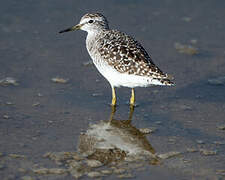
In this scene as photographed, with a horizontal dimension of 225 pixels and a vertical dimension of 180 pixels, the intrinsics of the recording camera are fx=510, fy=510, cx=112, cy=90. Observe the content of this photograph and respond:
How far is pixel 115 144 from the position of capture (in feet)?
19.8

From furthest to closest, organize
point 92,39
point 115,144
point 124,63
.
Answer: point 92,39
point 124,63
point 115,144

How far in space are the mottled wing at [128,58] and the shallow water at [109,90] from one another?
0.68 meters

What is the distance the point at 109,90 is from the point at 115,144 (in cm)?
163

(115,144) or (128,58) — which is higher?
(128,58)

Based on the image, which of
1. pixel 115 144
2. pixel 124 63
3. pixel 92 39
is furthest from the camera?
pixel 92 39

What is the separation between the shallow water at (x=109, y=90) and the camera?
18.9 feet

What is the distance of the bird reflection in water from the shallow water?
0.08m

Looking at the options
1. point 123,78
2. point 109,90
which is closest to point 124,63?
point 123,78

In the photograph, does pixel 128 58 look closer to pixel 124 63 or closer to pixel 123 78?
pixel 124 63

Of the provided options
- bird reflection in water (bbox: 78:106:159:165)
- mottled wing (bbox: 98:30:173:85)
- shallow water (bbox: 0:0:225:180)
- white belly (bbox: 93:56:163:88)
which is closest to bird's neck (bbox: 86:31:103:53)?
mottled wing (bbox: 98:30:173:85)

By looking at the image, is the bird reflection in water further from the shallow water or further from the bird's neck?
the bird's neck

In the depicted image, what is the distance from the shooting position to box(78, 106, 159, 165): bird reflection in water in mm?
5711

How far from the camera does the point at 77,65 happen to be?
812 cm

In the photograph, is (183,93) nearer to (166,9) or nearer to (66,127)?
(66,127)
